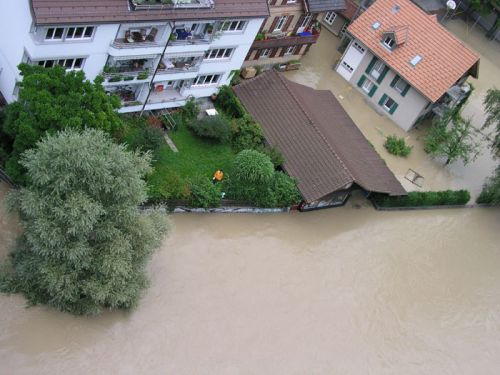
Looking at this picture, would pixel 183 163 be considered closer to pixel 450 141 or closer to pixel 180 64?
pixel 180 64

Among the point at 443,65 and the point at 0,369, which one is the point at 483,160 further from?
the point at 0,369

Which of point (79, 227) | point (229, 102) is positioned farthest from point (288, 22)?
point (79, 227)

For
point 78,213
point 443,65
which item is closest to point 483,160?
point 443,65

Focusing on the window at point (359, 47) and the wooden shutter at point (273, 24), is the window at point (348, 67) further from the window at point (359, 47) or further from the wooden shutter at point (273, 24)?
the wooden shutter at point (273, 24)

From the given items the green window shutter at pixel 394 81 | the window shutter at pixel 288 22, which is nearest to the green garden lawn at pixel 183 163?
the window shutter at pixel 288 22

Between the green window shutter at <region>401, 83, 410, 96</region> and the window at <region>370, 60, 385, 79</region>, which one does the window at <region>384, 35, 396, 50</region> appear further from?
the green window shutter at <region>401, 83, 410, 96</region>

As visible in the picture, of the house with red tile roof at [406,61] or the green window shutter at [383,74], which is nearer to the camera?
the house with red tile roof at [406,61]

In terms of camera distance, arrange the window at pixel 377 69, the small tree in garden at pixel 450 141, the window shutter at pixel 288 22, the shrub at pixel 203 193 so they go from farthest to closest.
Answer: the window at pixel 377 69
the window shutter at pixel 288 22
the small tree in garden at pixel 450 141
the shrub at pixel 203 193

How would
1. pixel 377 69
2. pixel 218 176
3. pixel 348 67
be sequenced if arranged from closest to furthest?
1. pixel 218 176
2. pixel 377 69
3. pixel 348 67
